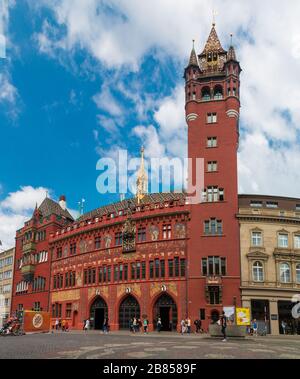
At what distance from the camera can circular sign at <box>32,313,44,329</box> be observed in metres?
45.8

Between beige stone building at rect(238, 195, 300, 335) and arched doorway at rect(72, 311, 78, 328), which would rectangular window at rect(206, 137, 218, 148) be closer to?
beige stone building at rect(238, 195, 300, 335)

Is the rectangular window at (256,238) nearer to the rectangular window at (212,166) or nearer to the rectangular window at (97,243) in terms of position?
the rectangular window at (212,166)

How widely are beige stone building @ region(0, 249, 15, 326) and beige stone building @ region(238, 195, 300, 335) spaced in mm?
49577

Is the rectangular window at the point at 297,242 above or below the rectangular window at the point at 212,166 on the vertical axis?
below

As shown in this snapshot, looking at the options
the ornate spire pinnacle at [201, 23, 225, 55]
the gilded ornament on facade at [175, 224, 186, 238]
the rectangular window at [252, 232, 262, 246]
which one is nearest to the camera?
the rectangular window at [252, 232, 262, 246]

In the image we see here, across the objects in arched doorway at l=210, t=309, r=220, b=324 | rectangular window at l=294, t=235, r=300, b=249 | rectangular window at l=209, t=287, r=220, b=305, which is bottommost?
arched doorway at l=210, t=309, r=220, b=324

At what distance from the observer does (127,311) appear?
180 ft

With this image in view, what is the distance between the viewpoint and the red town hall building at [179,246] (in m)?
50.4

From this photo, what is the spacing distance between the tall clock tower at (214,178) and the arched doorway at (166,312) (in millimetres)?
2411

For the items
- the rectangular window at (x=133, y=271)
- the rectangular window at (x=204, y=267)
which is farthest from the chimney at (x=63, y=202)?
the rectangular window at (x=204, y=267)

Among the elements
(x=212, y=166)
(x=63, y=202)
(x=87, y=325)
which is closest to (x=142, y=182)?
(x=63, y=202)

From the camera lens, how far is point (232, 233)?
167 feet

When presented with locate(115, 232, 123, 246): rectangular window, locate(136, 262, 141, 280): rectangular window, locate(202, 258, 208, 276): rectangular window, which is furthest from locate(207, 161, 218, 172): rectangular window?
locate(136, 262, 141, 280): rectangular window

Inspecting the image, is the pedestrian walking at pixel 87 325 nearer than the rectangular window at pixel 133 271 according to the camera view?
No
